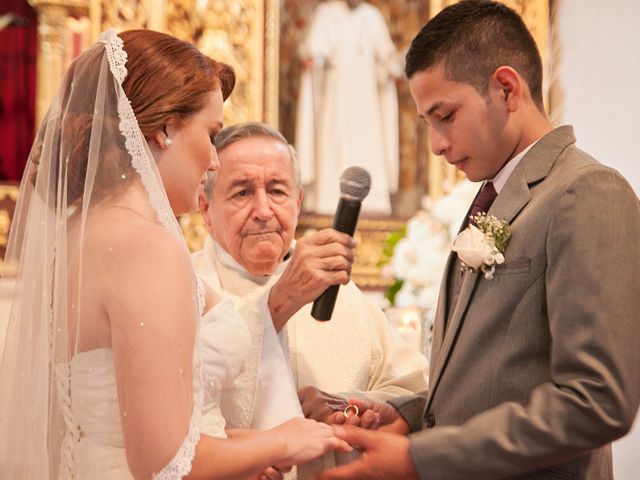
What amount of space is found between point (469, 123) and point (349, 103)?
13.9 feet

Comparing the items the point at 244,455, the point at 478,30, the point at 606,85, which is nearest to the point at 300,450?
the point at 244,455

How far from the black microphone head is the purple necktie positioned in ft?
1.03

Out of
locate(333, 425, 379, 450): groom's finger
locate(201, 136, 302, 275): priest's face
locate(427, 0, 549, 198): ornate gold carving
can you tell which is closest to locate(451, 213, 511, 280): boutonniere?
locate(333, 425, 379, 450): groom's finger

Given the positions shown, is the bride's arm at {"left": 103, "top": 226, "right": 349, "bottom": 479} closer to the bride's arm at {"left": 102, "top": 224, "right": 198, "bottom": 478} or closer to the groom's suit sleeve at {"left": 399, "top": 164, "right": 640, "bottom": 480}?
the bride's arm at {"left": 102, "top": 224, "right": 198, "bottom": 478}

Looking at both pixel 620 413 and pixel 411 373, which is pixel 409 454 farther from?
pixel 411 373

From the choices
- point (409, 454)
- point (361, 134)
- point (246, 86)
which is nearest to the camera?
point (409, 454)

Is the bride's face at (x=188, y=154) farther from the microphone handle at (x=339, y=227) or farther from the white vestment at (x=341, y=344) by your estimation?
the white vestment at (x=341, y=344)

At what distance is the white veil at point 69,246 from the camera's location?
2.39 metres

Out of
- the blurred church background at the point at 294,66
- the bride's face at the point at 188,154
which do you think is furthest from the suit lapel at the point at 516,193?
the blurred church background at the point at 294,66

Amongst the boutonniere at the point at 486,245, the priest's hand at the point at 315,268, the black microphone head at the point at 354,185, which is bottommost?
the priest's hand at the point at 315,268

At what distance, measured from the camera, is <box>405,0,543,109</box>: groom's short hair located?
2615 millimetres

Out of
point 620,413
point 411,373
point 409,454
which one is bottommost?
point 411,373

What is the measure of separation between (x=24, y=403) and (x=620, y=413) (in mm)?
1474

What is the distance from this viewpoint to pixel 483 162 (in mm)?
2629
